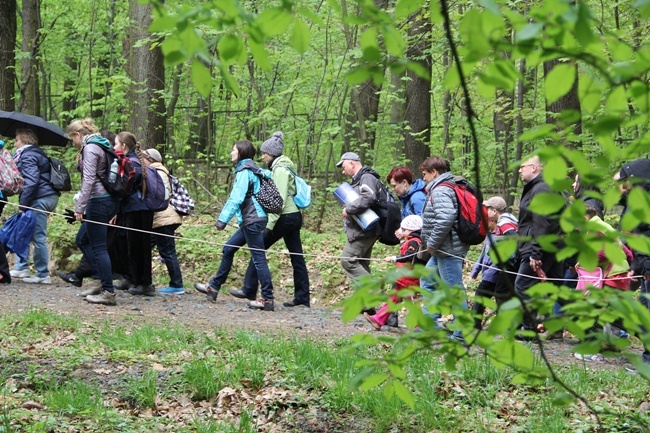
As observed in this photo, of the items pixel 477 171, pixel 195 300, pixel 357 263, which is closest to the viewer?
pixel 477 171

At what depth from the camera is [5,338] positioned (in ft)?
23.0

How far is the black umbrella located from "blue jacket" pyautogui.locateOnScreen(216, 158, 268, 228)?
8.79ft

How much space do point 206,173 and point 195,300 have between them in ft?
26.7

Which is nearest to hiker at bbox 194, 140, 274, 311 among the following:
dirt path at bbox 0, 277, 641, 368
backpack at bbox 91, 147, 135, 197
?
dirt path at bbox 0, 277, 641, 368

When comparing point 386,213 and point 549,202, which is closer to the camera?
point 549,202

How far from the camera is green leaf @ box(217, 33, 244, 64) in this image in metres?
2.41

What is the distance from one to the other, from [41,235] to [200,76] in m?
8.88

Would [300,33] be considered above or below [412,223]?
above

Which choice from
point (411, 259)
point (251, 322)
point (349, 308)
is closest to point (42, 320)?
point (251, 322)

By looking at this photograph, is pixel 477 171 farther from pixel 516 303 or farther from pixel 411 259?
pixel 411 259

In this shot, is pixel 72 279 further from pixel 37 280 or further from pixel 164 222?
pixel 164 222

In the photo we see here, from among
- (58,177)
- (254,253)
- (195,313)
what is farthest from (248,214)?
(58,177)

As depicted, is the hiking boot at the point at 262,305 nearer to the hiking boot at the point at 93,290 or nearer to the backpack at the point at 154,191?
the backpack at the point at 154,191

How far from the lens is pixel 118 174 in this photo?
8719mm
